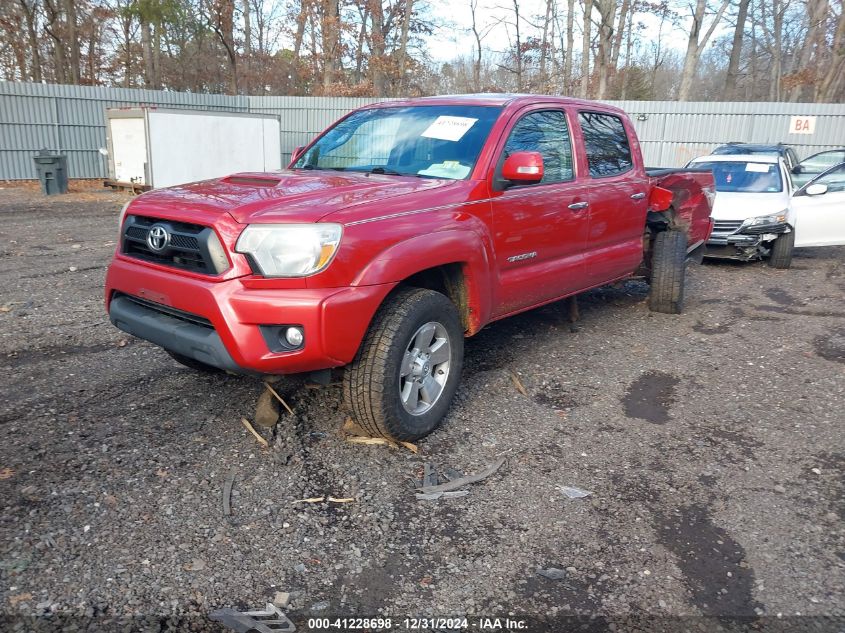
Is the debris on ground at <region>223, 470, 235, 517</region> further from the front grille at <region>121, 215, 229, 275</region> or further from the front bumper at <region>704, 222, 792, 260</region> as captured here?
the front bumper at <region>704, 222, 792, 260</region>

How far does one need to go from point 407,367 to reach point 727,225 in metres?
7.27

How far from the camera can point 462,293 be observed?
3.94m

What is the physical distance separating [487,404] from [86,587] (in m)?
2.56

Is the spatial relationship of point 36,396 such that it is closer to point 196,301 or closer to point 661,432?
point 196,301

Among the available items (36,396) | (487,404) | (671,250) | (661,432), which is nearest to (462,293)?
(487,404)

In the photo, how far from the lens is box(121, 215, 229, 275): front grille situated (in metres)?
3.21

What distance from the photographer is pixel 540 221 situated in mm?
4445

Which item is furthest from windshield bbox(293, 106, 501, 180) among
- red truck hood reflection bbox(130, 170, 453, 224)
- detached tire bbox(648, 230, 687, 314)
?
detached tire bbox(648, 230, 687, 314)

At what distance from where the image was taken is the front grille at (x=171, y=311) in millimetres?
3307

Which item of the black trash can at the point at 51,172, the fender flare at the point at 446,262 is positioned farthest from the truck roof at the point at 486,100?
the black trash can at the point at 51,172

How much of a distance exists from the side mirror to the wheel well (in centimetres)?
63

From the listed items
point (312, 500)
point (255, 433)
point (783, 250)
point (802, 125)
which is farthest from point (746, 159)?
point (802, 125)

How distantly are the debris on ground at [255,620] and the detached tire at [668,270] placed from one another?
5.08 meters

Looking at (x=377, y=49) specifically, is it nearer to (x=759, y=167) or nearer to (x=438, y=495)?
(x=759, y=167)
